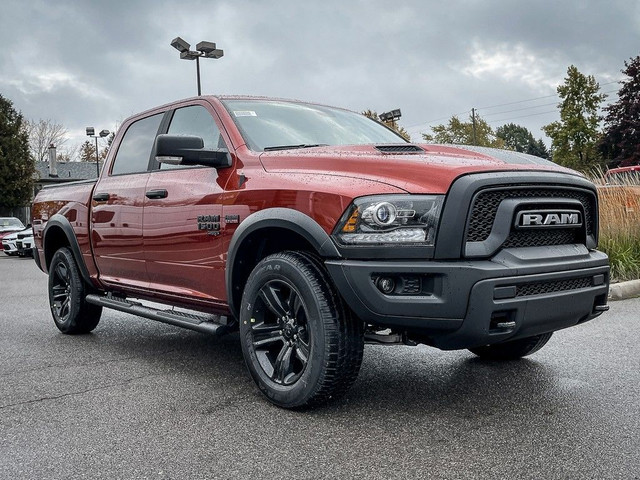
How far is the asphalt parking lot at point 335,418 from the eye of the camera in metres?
2.89

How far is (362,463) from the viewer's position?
9.52 feet

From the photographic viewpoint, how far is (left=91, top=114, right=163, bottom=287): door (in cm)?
502

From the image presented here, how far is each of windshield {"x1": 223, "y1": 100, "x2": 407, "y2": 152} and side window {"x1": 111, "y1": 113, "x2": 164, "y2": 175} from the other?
0.97m

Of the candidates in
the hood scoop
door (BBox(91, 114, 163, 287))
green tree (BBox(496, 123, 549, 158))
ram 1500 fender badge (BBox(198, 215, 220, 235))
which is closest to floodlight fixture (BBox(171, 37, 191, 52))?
door (BBox(91, 114, 163, 287))

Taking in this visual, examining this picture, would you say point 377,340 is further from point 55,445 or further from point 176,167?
point 176,167

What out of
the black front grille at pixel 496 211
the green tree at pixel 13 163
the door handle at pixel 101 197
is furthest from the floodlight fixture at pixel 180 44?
the green tree at pixel 13 163

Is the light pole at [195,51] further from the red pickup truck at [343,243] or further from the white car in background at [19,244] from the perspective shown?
the red pickup truck at [343,243]

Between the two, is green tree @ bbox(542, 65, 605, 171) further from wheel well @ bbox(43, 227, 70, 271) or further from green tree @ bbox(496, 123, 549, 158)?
green tree @ bbox(496, 123, 549, 158)

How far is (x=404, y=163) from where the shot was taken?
3412 mm

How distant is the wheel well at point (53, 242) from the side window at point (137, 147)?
1.09m

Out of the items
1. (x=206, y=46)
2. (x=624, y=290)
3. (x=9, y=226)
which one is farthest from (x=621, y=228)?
(x=9, y=226)

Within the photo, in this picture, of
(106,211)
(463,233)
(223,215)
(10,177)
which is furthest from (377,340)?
(10,177)

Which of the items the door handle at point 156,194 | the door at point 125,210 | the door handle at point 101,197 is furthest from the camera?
the door handle at point 101,197

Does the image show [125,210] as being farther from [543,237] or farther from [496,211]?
[543,237]
